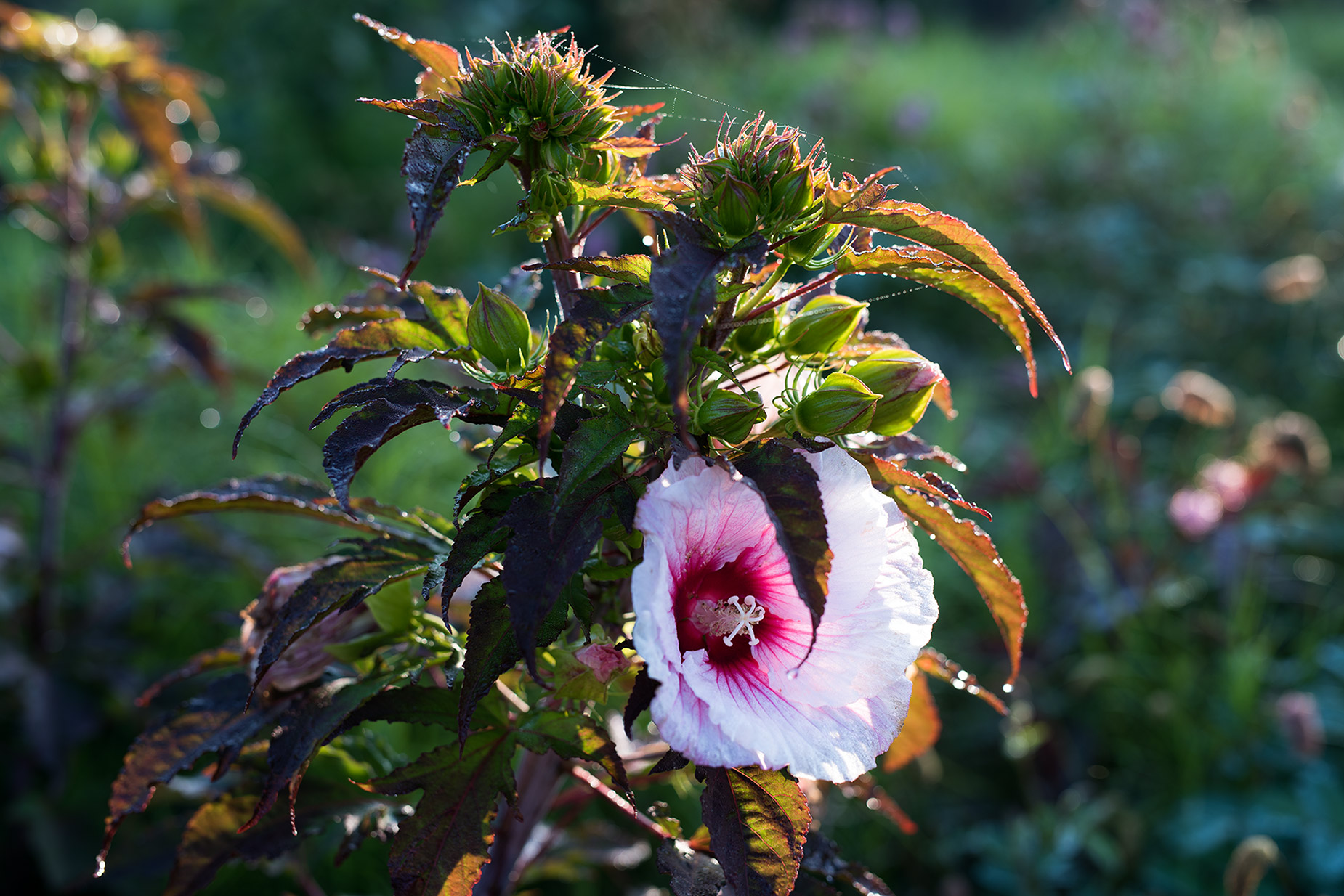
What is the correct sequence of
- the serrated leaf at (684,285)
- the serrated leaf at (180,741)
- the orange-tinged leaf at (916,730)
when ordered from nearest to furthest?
the serrated leaf at (684,285)
the serrated leaf at (180,741)
the orange-tinged leaf at (916,730)

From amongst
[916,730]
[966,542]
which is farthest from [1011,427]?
[966,542]

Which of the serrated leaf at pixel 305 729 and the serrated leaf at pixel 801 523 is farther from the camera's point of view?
the serrated leaf at pixel 305 729

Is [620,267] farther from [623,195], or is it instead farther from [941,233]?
[941,233]

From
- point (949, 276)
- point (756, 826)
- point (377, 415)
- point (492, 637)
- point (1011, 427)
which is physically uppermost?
point (949, 276)

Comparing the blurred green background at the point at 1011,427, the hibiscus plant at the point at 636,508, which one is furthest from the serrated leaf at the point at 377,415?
the blurred green background at the point at 1011,427

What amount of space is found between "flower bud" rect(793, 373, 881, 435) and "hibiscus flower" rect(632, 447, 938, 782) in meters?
0.02

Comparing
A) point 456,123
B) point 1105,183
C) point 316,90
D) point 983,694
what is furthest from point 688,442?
point 316,90

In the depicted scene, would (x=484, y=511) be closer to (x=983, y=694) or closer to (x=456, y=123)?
(x=456, y=123)

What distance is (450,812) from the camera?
71 centimetres

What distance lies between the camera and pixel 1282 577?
246 centimetres

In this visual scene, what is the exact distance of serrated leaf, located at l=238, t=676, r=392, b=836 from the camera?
0.68 metres

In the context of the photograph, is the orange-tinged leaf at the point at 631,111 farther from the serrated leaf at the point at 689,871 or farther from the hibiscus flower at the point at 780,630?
the serrated leaf at the point at 689,871

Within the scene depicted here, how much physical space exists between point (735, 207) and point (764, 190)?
0.03 meters

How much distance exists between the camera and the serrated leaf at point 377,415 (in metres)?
0.60
